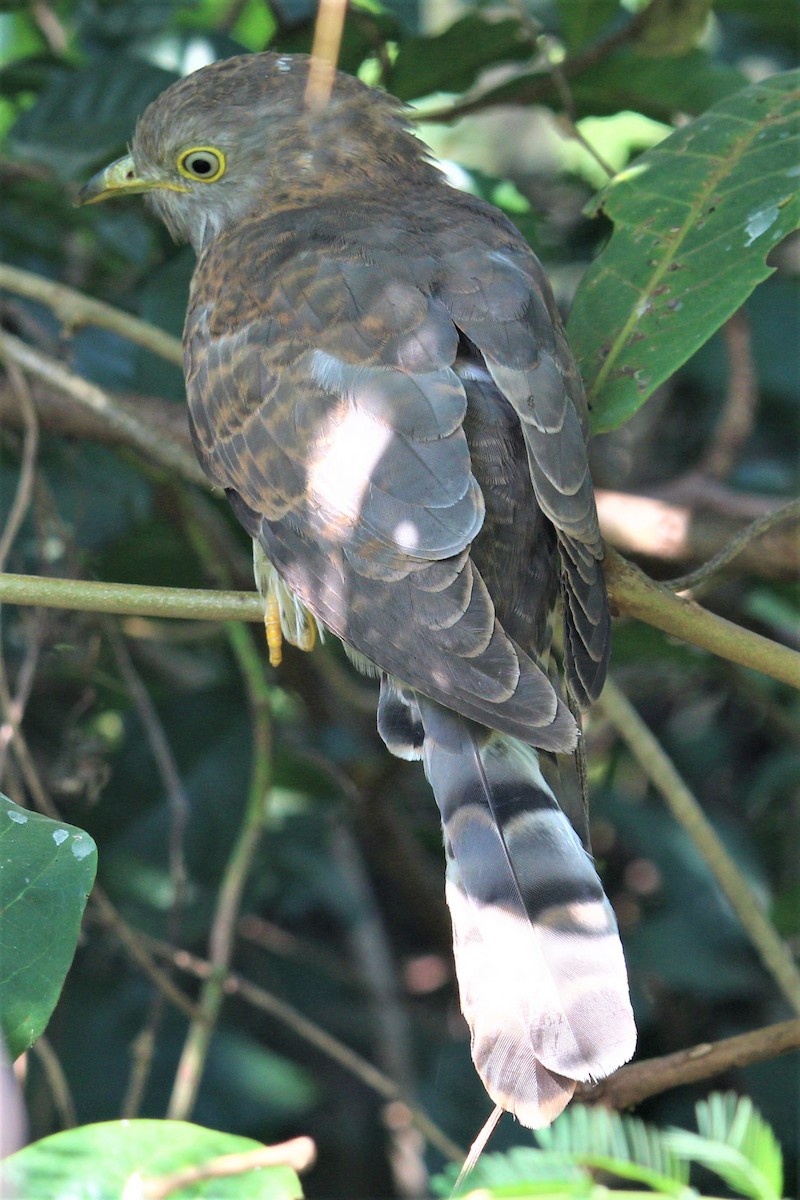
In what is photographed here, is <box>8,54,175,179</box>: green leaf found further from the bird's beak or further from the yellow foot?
the yellow foot

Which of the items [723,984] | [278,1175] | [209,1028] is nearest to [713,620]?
[278,1175]

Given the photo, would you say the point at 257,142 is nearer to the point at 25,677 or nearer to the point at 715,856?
the point at 25,677

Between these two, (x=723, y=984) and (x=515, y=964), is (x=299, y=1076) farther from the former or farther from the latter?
(x=515, y=964)

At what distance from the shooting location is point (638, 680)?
13.9 ft

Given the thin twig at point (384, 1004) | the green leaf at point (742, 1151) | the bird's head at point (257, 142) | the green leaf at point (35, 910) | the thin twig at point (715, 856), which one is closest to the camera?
the green leaf at point (742, 1151)

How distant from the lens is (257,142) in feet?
10.8

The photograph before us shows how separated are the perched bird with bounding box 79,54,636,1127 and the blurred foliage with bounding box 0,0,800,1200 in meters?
0.74

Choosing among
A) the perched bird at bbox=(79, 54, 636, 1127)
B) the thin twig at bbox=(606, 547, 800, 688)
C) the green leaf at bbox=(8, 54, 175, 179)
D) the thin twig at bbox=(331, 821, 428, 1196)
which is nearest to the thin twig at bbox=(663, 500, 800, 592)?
the thin twig at bbox=(606, 547, 800, 688)

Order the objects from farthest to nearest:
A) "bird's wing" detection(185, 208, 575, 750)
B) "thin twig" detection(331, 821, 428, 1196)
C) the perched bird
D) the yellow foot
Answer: "thin twig" detection(331, 821, 428, 1196), the yellow foot, "bird's wing" detection(185, 208, 575, 750), the perched bird

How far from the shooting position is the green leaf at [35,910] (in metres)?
1.77

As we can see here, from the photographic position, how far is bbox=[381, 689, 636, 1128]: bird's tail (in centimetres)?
178

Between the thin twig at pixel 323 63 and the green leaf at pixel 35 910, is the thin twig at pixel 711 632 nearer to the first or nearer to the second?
the green leaf at pixel 35 910

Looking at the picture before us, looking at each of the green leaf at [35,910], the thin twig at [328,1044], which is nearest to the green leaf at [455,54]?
the thin twig at [328,1044]

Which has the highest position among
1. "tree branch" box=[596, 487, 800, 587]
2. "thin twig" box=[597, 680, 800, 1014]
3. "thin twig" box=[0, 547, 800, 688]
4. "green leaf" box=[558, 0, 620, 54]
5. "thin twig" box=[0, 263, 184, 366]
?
"green leaf" box=[558, 0, 620, 54]
